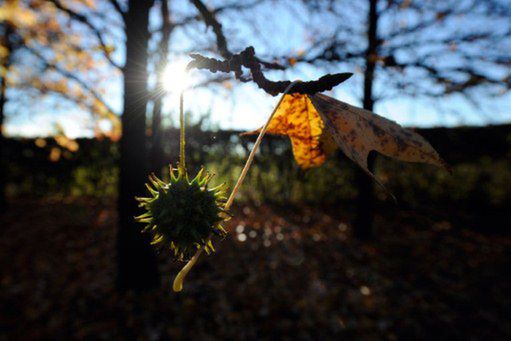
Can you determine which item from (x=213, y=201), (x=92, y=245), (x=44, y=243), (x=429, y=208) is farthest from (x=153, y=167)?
(x=429, y=208)

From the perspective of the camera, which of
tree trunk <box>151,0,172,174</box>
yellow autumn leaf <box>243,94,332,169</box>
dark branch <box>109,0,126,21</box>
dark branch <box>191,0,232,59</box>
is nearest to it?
yellow autumn leaf <box>243,94,332,169</box>

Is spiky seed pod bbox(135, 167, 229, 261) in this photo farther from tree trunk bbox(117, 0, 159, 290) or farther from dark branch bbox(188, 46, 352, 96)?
tree trunk bbox(117, 0, 159, 290)

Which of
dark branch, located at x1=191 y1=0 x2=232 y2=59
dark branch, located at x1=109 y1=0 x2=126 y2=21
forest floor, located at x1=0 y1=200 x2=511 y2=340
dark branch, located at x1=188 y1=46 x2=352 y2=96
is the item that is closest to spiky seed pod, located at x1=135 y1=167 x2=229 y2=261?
dark branch, located at x1=188 y1=46 x2=352 y2=96

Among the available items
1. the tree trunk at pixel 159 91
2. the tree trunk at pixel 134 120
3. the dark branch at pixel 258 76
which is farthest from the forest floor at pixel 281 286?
the dark branch at pixel 258 76

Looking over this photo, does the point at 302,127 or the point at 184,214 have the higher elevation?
the point at 302,127

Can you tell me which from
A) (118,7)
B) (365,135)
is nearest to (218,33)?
(365,135)

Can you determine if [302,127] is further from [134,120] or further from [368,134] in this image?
[134,120]
